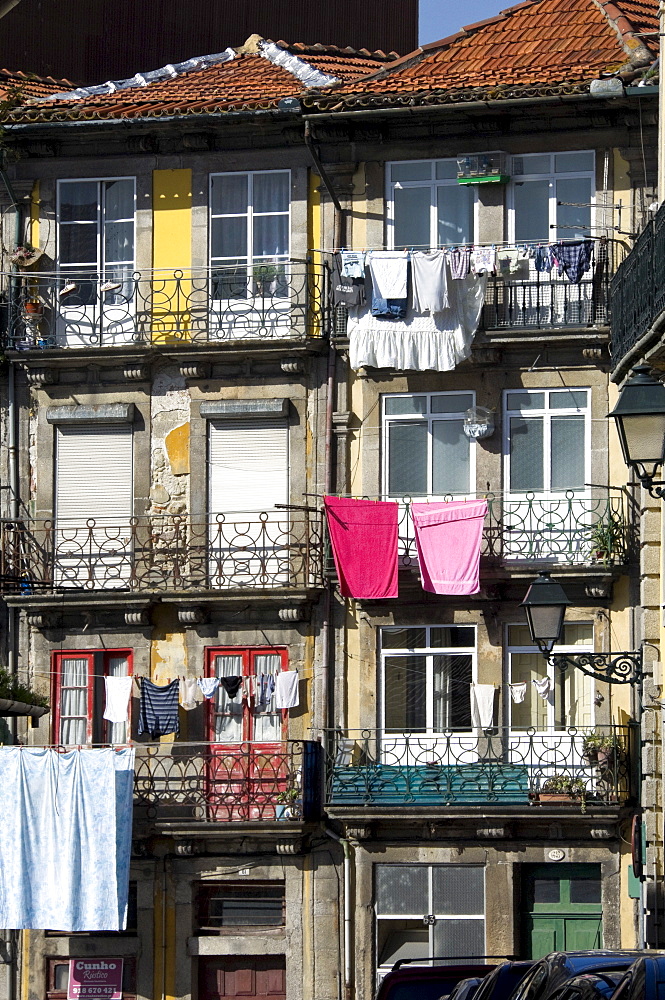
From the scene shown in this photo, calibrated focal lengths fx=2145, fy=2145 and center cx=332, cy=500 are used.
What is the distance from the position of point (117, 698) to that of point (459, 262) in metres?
7.80

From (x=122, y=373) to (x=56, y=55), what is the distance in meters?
8.10

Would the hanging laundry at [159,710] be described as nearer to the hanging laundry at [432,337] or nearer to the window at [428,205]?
the hanging laundry at [432,337]

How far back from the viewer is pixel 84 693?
102 feet

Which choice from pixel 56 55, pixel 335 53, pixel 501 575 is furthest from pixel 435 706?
pixel 56 55

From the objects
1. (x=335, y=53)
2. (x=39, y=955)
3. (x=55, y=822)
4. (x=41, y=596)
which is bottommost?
(x=39, y=955)

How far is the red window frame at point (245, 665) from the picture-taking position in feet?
99.6

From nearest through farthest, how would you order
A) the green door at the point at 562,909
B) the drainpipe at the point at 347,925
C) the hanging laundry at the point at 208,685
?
1. the green door at the point at 562,909
2. the drainpipe at the point at 347,925
3. the hanging laundry at the point at 208,685

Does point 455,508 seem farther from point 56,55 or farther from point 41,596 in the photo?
point 56,55

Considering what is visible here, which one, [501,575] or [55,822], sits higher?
[501,575]

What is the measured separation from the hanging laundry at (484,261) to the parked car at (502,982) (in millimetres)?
13790

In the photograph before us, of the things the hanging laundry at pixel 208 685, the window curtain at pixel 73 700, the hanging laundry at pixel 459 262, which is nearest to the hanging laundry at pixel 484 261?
the hanging laundry at pixel 459 262

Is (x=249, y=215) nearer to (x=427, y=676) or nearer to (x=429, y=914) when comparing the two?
(x=427, y=676)

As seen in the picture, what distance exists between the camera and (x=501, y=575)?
29219mm

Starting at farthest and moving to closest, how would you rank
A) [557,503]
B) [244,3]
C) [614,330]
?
[244,3], [557,503], [614,330]
